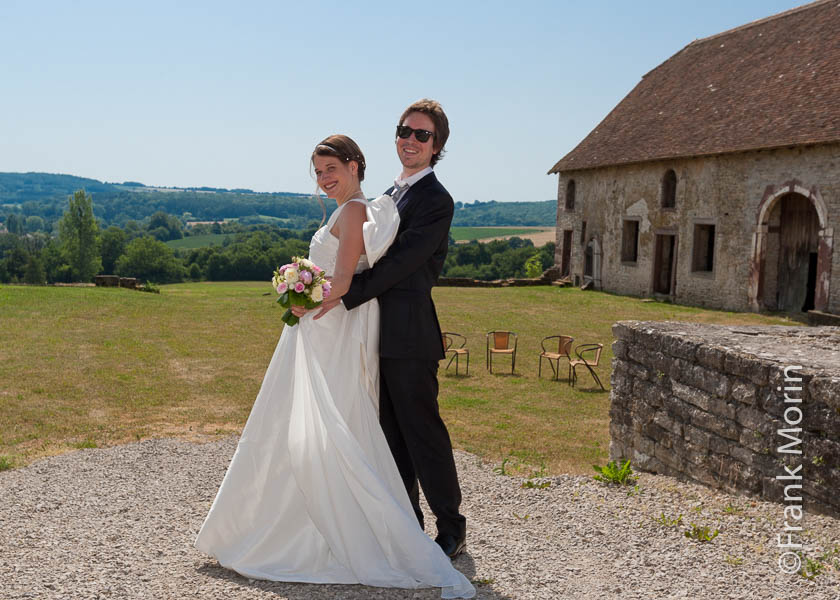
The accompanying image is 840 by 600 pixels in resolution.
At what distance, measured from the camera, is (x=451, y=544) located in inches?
164

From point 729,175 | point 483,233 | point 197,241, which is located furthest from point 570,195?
point 197,241

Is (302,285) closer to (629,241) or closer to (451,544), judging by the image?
(451,544)

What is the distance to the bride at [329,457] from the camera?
379cm

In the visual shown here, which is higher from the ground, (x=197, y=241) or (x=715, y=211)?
(x=715, y=211)

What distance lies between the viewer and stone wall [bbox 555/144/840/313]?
18.8 meters

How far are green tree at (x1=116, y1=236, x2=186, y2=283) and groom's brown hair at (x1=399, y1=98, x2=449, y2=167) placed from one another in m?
64.9

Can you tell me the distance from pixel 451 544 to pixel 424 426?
739 mm

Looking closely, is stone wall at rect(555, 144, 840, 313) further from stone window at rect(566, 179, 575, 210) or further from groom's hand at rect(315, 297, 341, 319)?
groom's hand at rect(315, 297, 341, 319)

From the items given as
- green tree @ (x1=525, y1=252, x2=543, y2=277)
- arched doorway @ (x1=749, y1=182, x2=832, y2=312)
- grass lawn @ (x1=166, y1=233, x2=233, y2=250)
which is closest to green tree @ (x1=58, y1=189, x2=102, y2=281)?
grass lawn @ (x1=166, y1=233, x2=233, y2=250)

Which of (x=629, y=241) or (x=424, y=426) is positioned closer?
(x=424, y=426)

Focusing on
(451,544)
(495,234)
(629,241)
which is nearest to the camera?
(451,544)

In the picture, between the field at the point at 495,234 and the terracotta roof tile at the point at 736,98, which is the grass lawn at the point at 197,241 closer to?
the field at the point at 495,234

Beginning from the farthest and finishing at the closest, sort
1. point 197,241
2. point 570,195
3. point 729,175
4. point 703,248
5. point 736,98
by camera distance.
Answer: point 197,241
point 570,195
point 703,248
point 736,98
point 729,175

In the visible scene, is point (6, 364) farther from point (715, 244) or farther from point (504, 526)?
point (715, 244)
